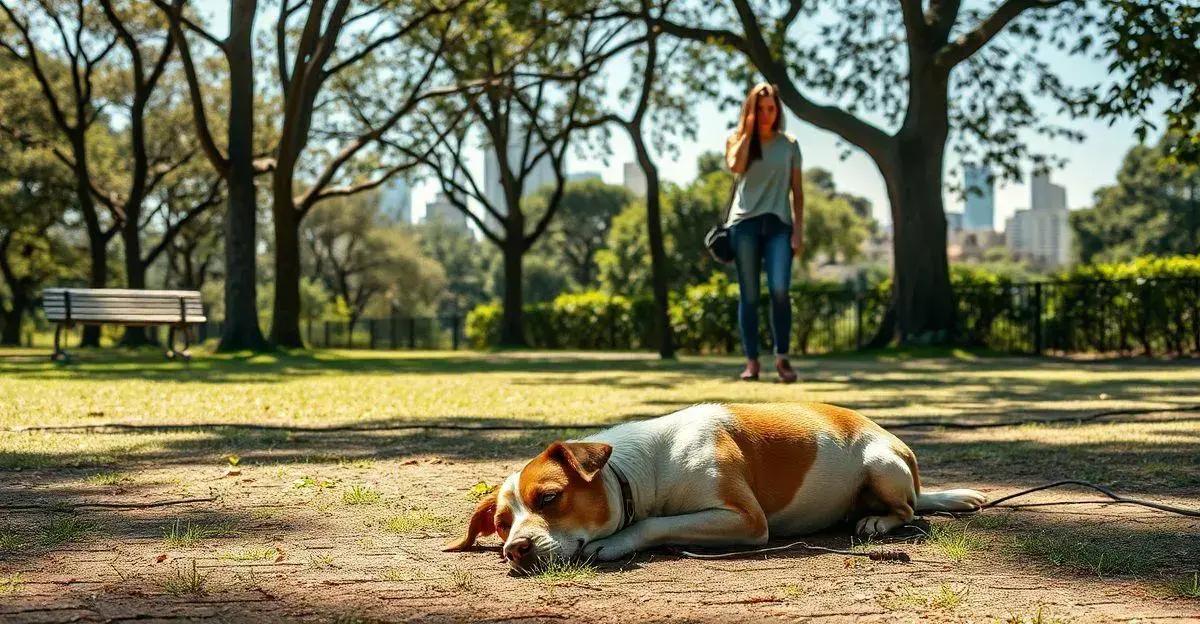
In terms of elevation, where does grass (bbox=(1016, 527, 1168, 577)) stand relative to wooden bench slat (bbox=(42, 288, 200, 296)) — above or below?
below

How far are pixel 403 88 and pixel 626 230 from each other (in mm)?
27526

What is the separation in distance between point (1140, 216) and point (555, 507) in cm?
8615

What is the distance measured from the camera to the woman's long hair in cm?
1012

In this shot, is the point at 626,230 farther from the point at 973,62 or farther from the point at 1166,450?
the point at 1166,450

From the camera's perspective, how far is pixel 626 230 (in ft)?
192

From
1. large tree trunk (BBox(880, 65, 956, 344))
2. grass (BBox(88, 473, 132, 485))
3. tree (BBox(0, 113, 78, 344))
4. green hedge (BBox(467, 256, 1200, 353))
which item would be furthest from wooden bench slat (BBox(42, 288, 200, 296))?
tree (BBox(0, 113, 78, 344))

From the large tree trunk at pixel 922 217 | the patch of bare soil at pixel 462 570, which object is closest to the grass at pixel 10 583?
the patch of bare soil at pixel 462 570

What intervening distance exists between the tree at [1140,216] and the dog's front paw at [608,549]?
78.3 meters

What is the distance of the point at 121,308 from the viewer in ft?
56.5

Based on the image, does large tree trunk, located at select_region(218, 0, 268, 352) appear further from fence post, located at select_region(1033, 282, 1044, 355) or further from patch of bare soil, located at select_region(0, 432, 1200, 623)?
patch of bare soil, located at select_region(0, 432, 1200, 623)

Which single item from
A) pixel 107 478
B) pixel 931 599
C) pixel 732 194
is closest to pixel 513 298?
pixel 732 194

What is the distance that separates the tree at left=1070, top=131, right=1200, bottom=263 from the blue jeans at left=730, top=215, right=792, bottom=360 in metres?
71.1

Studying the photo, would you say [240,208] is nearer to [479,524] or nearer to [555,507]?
[479,524]

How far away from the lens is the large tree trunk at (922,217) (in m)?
Result: 19.4
